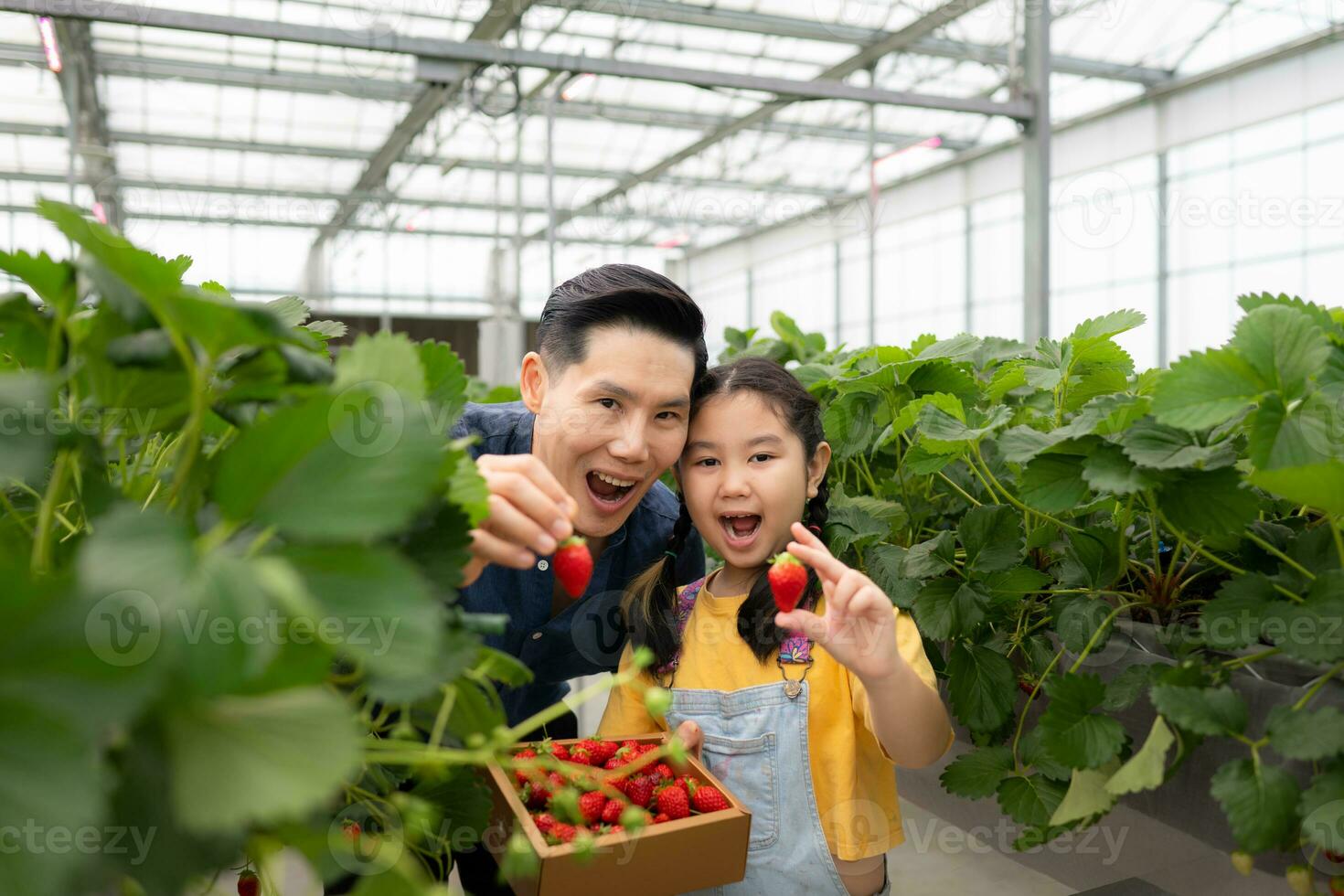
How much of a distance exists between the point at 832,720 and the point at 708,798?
1.19 feet

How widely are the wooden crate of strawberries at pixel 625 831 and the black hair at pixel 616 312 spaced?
1.87ft

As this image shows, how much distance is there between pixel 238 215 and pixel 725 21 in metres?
8.69

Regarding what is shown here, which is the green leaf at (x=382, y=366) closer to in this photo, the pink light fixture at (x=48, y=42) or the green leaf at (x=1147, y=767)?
the green leaf at (x=1147, y=767)

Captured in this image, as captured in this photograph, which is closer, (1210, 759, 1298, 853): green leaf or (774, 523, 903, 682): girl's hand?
(1210, 759, 1298, 853): green leaf

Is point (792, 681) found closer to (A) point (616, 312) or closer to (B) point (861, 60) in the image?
(A) point (616, 312)

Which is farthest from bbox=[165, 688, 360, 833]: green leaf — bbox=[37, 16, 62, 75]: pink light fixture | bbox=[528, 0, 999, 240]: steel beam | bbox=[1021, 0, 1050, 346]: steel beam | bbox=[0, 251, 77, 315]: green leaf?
bbox=[528, 0, 999, 240]: steel beam

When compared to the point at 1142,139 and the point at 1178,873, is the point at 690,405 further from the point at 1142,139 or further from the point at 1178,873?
the point at 1142,139

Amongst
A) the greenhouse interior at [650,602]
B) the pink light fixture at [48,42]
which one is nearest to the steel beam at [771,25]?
the pink light fixture at [48,42]

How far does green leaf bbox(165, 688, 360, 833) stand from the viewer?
1.11 ft

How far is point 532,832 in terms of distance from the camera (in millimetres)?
726

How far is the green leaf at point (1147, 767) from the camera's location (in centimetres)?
69

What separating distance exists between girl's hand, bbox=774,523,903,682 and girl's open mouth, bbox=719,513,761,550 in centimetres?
32

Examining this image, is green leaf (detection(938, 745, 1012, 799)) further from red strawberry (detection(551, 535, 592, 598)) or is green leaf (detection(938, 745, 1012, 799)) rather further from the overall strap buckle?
red strawberry (detection(551, 535, 592, 598))

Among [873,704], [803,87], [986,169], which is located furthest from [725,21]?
[873,704]
